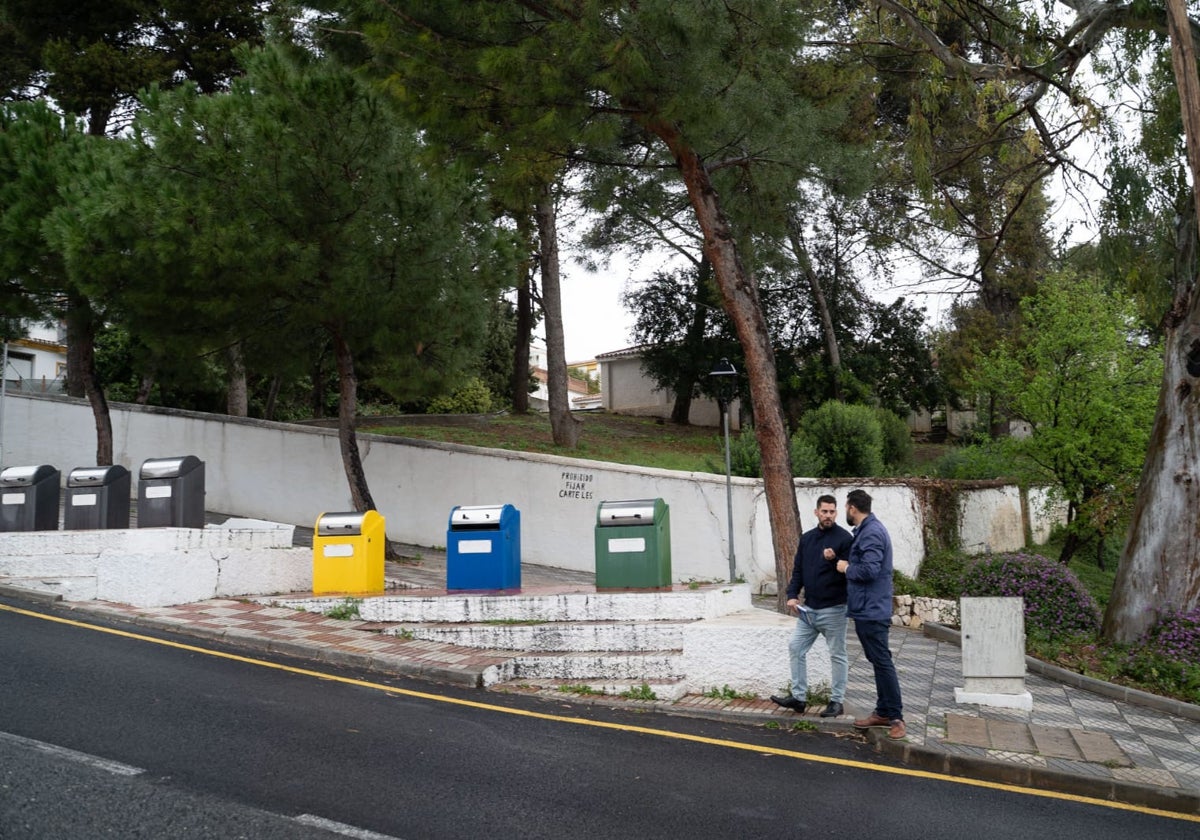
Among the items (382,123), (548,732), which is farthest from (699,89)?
(548,732)

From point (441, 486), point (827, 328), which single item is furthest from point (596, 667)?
point (827, 328)

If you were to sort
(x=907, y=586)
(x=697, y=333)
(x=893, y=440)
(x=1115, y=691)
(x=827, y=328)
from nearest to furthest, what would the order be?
1. (x=1115, y=691)
2. (x=907, y=586)
3. (x=893, y=440)
4. (x=827, y=328)
5. (x=697, y=333)

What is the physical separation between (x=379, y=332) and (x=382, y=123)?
302 centimetres

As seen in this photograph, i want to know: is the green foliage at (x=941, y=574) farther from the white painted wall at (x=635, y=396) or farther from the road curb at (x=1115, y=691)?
the white painted wall at (x=635, y=396)

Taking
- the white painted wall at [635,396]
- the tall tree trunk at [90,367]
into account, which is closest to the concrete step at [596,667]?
the tall tree trunk at [90,367]

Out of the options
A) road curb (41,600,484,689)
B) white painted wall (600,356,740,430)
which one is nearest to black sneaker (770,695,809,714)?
road curb (41,600,484,689)

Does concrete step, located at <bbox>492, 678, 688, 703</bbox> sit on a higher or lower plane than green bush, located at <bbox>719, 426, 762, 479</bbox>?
lower

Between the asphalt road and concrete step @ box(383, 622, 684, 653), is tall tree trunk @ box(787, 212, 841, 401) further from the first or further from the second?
the asphalt road

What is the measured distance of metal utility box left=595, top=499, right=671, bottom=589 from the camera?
9.20 m

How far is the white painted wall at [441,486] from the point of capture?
15.2 metres

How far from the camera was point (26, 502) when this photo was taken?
39.8ft

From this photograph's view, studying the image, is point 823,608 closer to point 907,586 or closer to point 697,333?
point 907,586

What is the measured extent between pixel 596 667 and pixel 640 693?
0.55 metres

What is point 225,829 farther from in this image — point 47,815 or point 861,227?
point 861,227
